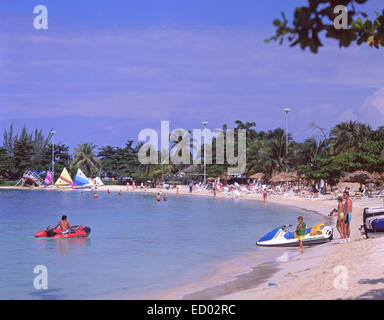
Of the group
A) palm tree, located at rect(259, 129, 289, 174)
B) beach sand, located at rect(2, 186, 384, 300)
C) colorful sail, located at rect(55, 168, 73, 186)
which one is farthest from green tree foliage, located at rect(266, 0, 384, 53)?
colorful sail, located at rect(55, 168, 73, 186)

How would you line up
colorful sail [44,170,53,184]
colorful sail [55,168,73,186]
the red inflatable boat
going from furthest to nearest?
colorful sail [44,170,53,184] < colorful sail [55,168,73,186] < the red inflatable boat

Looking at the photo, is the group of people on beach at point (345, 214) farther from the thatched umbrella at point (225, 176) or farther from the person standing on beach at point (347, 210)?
the thatched umbrella at point (225, 176)

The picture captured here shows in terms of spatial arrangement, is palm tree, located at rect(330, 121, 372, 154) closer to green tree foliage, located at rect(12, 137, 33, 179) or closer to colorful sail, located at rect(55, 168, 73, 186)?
colorful sail, located at rect(55, 168, 73, 186)

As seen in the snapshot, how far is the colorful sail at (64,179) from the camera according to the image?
293 ft

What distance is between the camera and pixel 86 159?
309 ft

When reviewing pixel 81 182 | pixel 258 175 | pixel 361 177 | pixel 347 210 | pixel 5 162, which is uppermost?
pixel 5 162

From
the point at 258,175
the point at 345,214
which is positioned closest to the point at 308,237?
the point at 345,214

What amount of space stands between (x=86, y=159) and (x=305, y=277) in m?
86.7

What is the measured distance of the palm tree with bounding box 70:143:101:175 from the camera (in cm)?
9438

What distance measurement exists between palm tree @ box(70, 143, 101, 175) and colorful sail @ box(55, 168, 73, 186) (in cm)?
455

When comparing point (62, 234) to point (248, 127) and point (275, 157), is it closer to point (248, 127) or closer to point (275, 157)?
point (275, 157)

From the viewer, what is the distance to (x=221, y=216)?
35094 millimetres

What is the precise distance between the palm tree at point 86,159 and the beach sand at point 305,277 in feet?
264

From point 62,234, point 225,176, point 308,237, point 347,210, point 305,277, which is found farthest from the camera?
point 225,176
